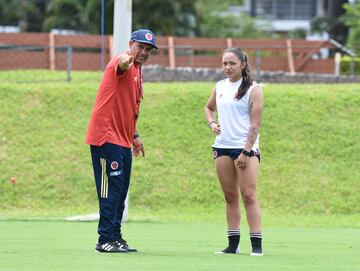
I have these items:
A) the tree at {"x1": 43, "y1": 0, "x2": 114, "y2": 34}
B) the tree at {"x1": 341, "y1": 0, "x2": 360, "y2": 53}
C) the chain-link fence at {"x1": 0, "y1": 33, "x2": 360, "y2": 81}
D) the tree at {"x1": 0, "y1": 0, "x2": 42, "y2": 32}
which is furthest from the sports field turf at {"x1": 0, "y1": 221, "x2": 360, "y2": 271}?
the tree at {"x1": 0, "y1": 0, "x2": 42, "y2": 32}

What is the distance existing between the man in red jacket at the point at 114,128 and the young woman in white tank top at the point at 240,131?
779 millimetres

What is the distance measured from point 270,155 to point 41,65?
9907mm

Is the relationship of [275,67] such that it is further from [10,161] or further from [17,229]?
[17,229]

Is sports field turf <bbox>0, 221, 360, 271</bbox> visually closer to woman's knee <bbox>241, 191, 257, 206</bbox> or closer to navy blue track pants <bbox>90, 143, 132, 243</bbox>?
navy blue track pants <bbox>90, 143, 132, 243</bbox>

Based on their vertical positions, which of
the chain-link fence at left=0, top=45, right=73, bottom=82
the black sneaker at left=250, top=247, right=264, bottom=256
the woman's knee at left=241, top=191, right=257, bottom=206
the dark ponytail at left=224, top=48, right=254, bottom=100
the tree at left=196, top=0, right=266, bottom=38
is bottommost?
the tree at left=196, top=0, right=266, bottom=38

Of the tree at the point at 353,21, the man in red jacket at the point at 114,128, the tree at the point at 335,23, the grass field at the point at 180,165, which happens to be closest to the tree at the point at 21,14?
the tree at the point at 335,23

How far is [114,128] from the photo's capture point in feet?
31.3

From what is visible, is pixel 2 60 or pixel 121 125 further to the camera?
pixel 2 60

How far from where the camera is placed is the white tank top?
9.55 metres

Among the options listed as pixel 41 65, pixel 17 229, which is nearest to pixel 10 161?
pixel 17 229

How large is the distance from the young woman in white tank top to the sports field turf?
57cm

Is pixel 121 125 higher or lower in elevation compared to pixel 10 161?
higher

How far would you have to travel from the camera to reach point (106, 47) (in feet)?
95.0

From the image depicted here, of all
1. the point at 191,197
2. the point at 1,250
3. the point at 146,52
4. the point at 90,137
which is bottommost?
the point at 191,197
